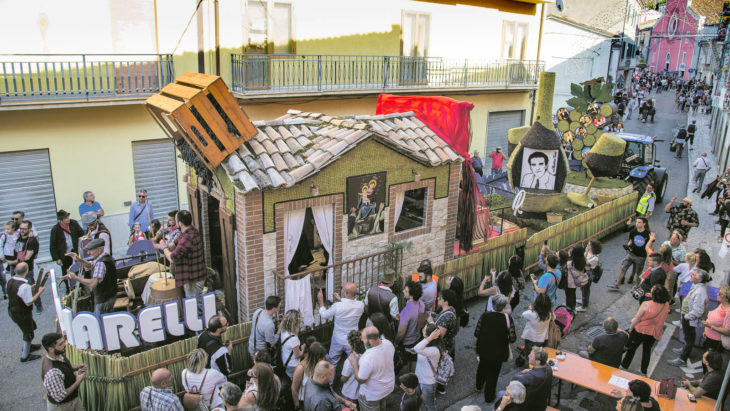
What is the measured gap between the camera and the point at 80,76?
12266 mm

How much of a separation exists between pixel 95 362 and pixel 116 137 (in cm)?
758

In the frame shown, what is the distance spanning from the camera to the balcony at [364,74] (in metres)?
14.4

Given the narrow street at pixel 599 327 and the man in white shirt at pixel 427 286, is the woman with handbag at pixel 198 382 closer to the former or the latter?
the man in white shirt at pixel 427 286

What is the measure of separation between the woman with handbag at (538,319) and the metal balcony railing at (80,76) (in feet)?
33.0

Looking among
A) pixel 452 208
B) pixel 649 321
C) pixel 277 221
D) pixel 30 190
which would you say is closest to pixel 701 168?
pixel 452 208

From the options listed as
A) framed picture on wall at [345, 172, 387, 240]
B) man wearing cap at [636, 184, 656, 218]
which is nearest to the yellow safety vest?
man wearing cap at [636, 184, 656, 218]

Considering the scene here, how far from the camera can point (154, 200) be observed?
44.6ft

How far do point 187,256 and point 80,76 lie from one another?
689cm

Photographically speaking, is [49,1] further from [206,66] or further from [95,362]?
[95,362]

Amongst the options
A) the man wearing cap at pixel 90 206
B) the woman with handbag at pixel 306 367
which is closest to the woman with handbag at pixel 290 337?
the woman with handbag at pixel 306 367

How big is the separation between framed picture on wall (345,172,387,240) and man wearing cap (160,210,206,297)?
238 cm

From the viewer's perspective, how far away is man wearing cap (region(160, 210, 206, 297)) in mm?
7918

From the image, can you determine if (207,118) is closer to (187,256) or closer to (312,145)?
(312,145)

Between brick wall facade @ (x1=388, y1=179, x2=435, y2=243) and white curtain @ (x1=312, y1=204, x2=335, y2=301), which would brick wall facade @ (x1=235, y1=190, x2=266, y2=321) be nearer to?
white curtain @ (x1=312, y1=204, x2=335, y2=301)
